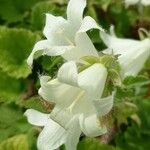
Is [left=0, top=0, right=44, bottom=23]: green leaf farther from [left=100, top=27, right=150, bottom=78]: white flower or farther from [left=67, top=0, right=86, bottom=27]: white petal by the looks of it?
[left=67, top=0, right=86, bottom=27]: white petal

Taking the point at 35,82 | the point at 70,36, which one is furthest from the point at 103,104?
the point at 35,82

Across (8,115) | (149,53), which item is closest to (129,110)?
(149,53)

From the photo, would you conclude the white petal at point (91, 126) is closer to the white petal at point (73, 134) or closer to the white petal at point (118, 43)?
the white petal at point (73, 134)

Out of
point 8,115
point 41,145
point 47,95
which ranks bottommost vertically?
point 8,115

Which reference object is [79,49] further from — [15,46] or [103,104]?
[15,46]

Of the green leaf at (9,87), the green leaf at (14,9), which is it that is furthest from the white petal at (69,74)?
the green leaf at (14,9)

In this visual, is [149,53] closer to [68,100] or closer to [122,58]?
[122,58]

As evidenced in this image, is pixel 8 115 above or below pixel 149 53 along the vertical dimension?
below
